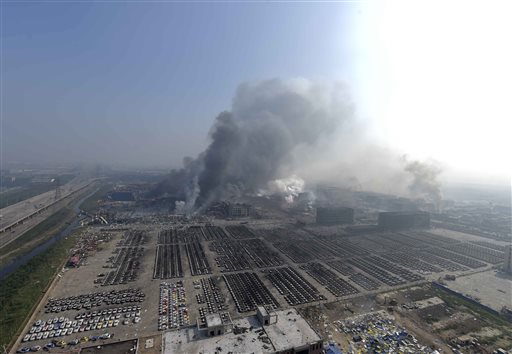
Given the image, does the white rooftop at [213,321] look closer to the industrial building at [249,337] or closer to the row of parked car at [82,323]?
the industrial building at [249,337]

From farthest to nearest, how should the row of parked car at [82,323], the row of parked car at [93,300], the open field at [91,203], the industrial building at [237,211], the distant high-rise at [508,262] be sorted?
the open field at [91,203], the industrial building at [237,211], the distant high-rise at [508,262], the row of parked car at [93,300], the row of parked car at [82,323]

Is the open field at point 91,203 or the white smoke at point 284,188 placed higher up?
the white smoke at point 284,188

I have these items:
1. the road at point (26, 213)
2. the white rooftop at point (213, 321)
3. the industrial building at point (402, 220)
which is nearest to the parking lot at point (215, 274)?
the white rooftop at point (213, 321)

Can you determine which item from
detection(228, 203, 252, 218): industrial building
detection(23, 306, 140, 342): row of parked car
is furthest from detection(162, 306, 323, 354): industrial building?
detection(228, 203, 252, 218): industrial building

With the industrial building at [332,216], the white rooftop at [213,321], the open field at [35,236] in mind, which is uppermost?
the industrial building at [332,216]

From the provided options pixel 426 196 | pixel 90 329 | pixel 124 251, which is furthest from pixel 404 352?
pixel 426 196

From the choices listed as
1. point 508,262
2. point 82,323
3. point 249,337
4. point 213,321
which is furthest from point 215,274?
point 508,262

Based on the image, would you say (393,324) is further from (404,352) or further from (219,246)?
(219,246)
